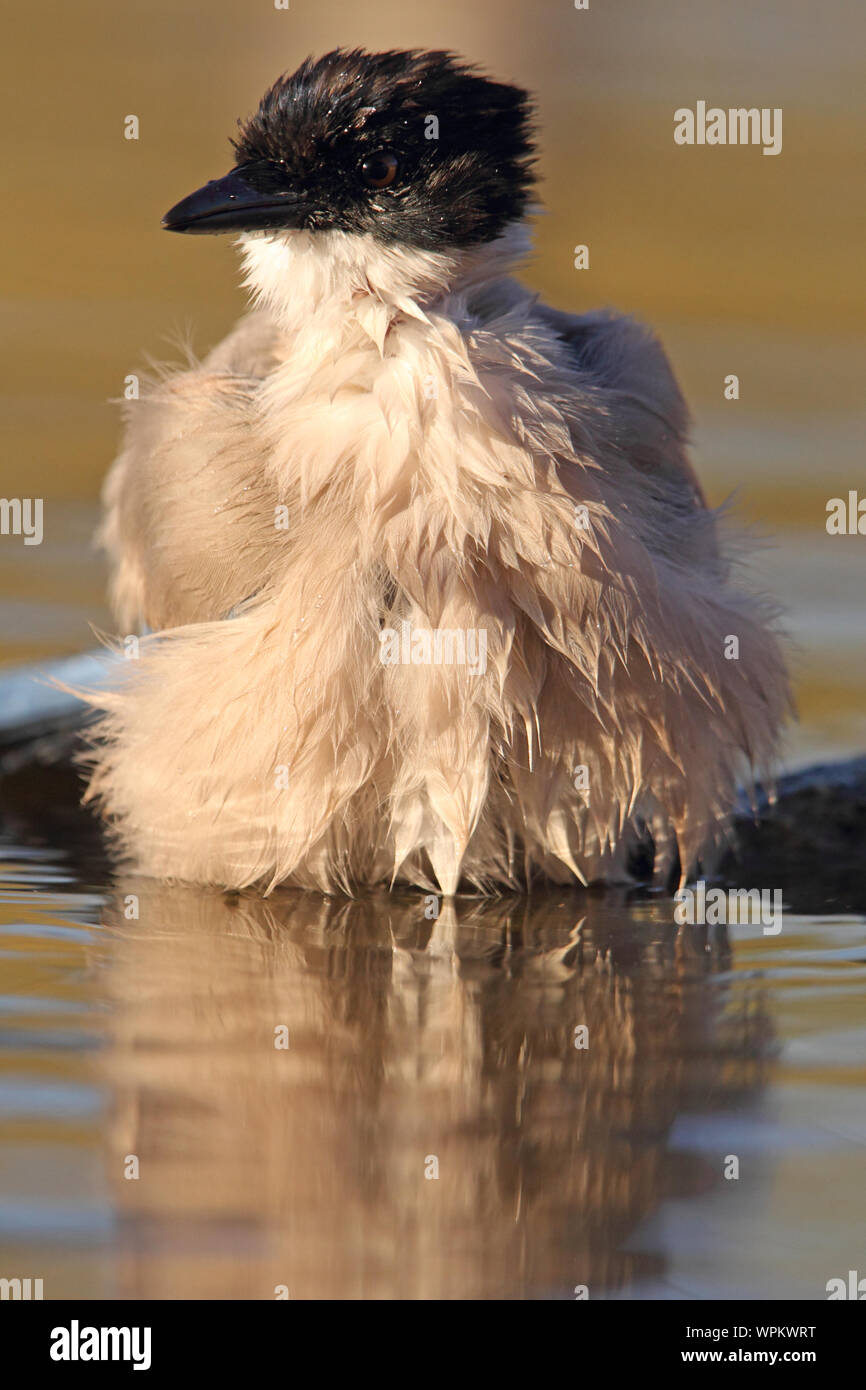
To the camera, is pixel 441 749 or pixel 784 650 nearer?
pixel 441 749

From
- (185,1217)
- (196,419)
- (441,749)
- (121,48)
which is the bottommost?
(185,1217)

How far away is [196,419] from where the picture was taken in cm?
490

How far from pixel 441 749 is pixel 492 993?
675mm

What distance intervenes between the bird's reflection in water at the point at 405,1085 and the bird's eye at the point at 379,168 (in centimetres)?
193

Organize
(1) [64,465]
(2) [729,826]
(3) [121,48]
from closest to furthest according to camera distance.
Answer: (2) [729,826] < (1) [64,465] < (3) [121,48]

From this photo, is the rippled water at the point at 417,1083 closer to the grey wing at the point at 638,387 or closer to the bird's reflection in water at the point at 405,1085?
the bird's reflection in water at the point at 405,1085

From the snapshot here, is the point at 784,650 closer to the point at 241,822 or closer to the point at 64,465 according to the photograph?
the point at 241,822

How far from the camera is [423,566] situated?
4273mm

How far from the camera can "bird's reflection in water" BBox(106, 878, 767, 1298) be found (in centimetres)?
280

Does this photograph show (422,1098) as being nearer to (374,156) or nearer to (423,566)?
(423,566)

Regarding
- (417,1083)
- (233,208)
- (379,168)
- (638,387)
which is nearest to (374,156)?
(379,168)

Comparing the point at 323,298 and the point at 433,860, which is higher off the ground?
the point at 323,298

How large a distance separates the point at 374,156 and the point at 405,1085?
2.37 metres

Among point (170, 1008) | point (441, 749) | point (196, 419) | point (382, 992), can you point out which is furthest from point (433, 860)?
point (196, 419)
